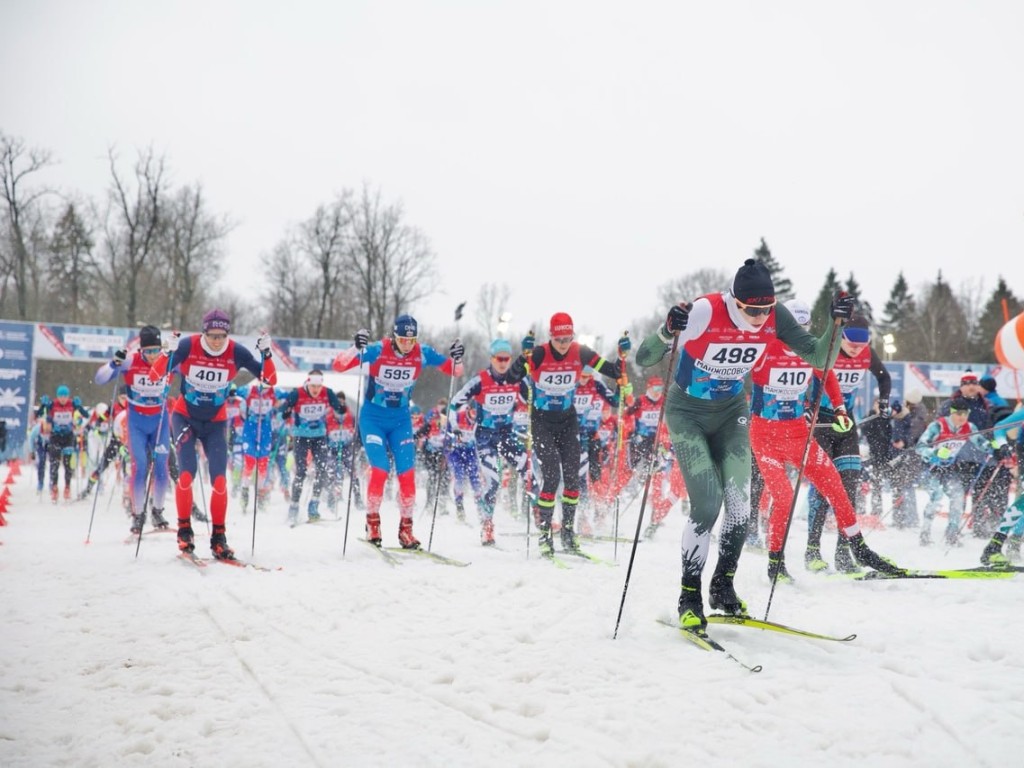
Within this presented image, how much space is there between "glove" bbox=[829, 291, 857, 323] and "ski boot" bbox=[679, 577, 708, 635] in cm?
173

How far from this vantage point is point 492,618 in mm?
5000

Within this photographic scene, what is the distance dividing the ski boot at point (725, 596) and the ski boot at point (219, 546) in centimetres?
443

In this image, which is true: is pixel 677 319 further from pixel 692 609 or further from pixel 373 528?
pixel 373 528

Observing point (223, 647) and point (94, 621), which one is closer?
point (223, 647)

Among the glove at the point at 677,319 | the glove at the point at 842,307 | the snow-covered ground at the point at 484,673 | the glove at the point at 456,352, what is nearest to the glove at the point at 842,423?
the snow-covered ground at the point at 484,673

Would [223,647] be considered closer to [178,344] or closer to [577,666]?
[577,666]

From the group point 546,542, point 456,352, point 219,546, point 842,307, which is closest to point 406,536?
point 546,542

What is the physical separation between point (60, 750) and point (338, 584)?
9.78 ft

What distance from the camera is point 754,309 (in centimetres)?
454

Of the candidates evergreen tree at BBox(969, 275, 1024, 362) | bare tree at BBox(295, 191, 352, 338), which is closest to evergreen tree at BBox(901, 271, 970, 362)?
evergreen tree at BBox(969, 275, 1024, 362)

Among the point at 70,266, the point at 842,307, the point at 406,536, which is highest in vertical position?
the point at 70,266

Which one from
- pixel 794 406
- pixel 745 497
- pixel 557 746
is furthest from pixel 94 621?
pixel 794 406

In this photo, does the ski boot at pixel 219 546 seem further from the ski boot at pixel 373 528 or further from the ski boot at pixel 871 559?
the ski boot at pixel 871 559

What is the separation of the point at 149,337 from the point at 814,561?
747 centimetres
